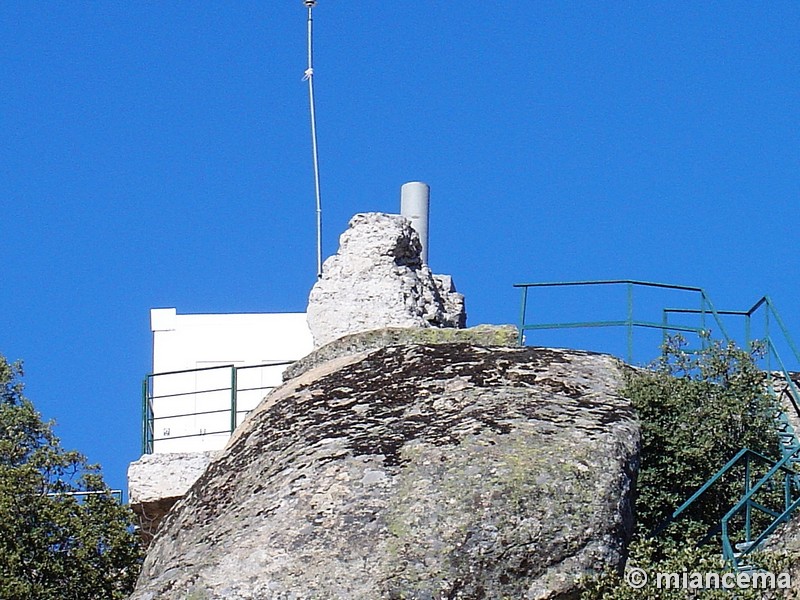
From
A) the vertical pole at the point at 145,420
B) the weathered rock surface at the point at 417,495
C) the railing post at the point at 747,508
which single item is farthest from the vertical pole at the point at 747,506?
the vertical pole at the point at 145,420

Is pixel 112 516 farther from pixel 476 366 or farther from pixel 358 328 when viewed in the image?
pixel 476 366

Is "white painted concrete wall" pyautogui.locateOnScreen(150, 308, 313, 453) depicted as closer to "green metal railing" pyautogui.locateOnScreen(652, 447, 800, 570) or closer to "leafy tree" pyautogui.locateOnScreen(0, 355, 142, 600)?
"leafy tree" pyautogui.locateOnScreen(0, 355, 142, 600)

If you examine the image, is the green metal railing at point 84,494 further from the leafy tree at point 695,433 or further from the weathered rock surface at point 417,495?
the leafy tree at point 695,433

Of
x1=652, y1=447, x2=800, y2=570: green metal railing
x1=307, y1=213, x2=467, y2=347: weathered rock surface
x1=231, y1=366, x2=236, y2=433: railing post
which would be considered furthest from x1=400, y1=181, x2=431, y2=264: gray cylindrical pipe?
x1=652, y1=447, x2=800, y2=570: green metal railing

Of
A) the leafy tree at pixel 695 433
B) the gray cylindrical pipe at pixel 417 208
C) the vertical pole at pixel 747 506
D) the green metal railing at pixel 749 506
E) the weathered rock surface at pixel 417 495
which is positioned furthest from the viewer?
the gray cylindrical pipe at pixel 417 208

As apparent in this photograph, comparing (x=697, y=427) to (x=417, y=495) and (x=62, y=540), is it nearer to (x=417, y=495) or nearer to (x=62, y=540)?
(x=417, y=495)

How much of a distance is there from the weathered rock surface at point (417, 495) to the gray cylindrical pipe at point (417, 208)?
528cm

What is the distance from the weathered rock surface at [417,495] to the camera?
14.4 meters

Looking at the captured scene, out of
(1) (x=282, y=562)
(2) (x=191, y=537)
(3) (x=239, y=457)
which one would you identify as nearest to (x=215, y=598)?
(1) (x=282, y=562)

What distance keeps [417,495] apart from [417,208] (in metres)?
8.15

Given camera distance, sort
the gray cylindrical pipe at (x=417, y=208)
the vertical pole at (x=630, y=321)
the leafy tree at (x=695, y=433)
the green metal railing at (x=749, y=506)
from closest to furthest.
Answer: the green metal railing at (x=749, y=506)
the leafy tree at (x=695, y=433)
the vertical pole at (x=630, y=321)
the gray cylindrical pipe at (x=417, y=208)

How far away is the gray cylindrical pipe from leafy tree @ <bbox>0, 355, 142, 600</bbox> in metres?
5.31

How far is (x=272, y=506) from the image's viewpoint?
15.2 meters

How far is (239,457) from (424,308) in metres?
4.17
